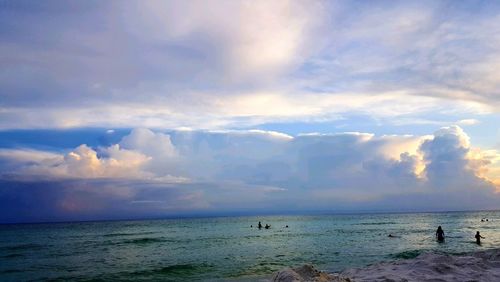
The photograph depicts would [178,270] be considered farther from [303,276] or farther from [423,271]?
[303,276]

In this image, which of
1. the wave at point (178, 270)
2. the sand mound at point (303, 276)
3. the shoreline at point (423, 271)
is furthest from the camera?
the wave at point (178, 270)

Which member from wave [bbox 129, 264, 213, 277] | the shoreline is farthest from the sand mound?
wave [bbox 129, 264, 213, 277]

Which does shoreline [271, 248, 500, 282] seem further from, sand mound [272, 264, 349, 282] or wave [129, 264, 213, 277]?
wave [129, 264, 213, 277]

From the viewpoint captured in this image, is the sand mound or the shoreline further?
the shoreline

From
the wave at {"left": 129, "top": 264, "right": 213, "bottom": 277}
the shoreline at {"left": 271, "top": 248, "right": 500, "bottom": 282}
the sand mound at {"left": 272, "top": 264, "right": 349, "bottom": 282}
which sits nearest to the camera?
the sand mound at {"left": 272, "top": 264, "right": 349, "bottom": 282}

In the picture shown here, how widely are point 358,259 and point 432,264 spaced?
14.1 meters

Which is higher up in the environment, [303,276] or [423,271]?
[303,276]

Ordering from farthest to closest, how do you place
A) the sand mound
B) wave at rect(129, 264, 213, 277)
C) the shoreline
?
wave at rect(129, 264, 213, 277) < the shoreline < the sand mound

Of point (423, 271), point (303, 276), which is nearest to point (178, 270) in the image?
point (423, 271)

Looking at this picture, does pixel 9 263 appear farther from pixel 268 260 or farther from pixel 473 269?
pixel 473 269

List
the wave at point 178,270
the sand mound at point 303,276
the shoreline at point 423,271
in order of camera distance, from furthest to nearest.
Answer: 1. the wave at point 178,270
2. the shoreline at point 423,271
3. the sand mound at point 303,276

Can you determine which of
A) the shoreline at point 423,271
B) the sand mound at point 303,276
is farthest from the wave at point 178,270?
the sand mound at point 303,276

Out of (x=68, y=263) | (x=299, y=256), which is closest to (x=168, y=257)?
(x=68, y=263)

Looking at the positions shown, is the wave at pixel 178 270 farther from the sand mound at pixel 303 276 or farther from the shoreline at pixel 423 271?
the sand mound at pixel 303 276
